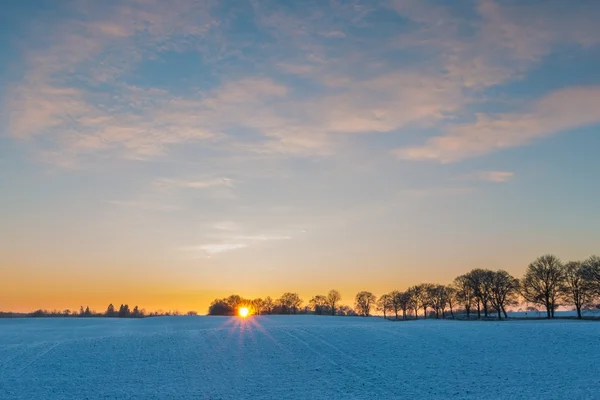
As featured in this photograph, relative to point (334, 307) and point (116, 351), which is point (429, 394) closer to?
point (116, 351)

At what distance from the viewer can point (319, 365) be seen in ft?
141

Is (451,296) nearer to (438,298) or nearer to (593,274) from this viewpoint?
(438,298)

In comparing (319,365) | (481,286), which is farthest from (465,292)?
(319,365)

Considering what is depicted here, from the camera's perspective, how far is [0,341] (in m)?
63.7

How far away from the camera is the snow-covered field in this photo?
118 ft

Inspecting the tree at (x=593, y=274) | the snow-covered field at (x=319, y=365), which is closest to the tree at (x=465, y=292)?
the tree at (x=593, y=274)

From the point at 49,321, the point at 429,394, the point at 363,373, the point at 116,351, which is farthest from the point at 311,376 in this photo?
the point at 49,321

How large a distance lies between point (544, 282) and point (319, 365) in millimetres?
87949

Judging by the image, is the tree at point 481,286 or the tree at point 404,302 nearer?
the tree at point 481,286

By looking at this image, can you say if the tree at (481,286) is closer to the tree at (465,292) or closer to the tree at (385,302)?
the tree at (465,292)

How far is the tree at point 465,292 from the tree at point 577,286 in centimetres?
2440

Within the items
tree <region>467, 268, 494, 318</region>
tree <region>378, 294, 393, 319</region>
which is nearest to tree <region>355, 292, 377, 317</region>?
tree <region>378, 294, 393, 319</region>

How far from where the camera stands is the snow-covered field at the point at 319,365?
118 feet

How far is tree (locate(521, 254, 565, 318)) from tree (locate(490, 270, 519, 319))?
472cm
